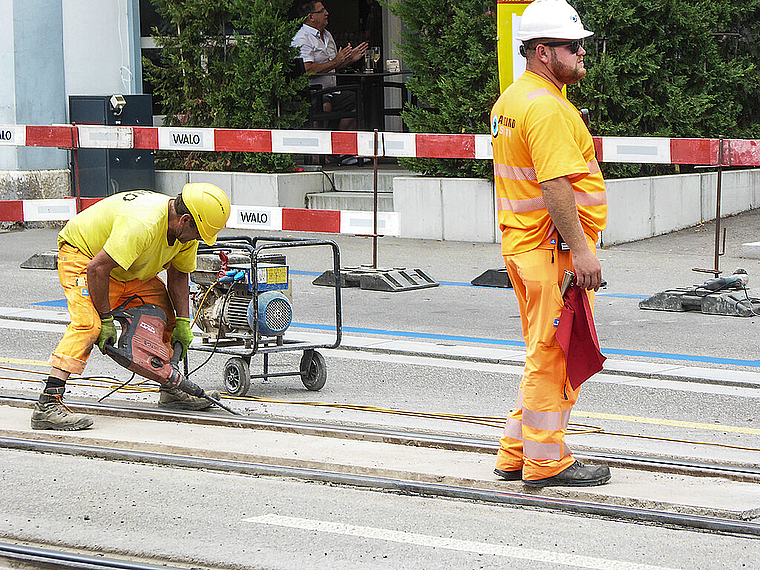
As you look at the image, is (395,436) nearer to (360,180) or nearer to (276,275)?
(276,275)

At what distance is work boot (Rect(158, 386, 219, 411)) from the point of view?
6.85 m

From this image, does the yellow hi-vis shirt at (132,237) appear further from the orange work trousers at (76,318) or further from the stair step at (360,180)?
the stair step at (360,180)

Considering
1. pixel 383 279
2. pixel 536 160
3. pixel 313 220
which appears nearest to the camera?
pixel 536 160

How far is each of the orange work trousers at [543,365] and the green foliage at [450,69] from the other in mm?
8797

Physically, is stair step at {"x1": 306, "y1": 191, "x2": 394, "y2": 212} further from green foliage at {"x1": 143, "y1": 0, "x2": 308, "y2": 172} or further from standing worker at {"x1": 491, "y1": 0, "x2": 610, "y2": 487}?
standing worker at {"x1": 491, "y1": 0, "x2": 610, "y2": 487}

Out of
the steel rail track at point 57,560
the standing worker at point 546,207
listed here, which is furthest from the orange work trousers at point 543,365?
the steel rail track at point 57,560

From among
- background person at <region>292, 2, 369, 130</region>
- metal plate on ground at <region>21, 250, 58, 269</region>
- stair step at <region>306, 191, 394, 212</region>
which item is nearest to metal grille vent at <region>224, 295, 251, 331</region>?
metal plate on ground at <region>21, 250, 58, 269</region>

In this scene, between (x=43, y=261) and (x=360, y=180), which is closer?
(x=43, y=261)

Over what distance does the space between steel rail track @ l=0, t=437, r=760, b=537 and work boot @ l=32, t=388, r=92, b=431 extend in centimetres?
19

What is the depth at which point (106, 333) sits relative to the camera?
6.51m

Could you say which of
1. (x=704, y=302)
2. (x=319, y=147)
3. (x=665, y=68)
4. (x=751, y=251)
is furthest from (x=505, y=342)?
(x=665, y=68)

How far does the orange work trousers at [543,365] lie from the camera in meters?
5.01

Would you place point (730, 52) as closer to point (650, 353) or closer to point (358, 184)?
point (358, 184)

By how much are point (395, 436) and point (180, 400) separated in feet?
4.74
